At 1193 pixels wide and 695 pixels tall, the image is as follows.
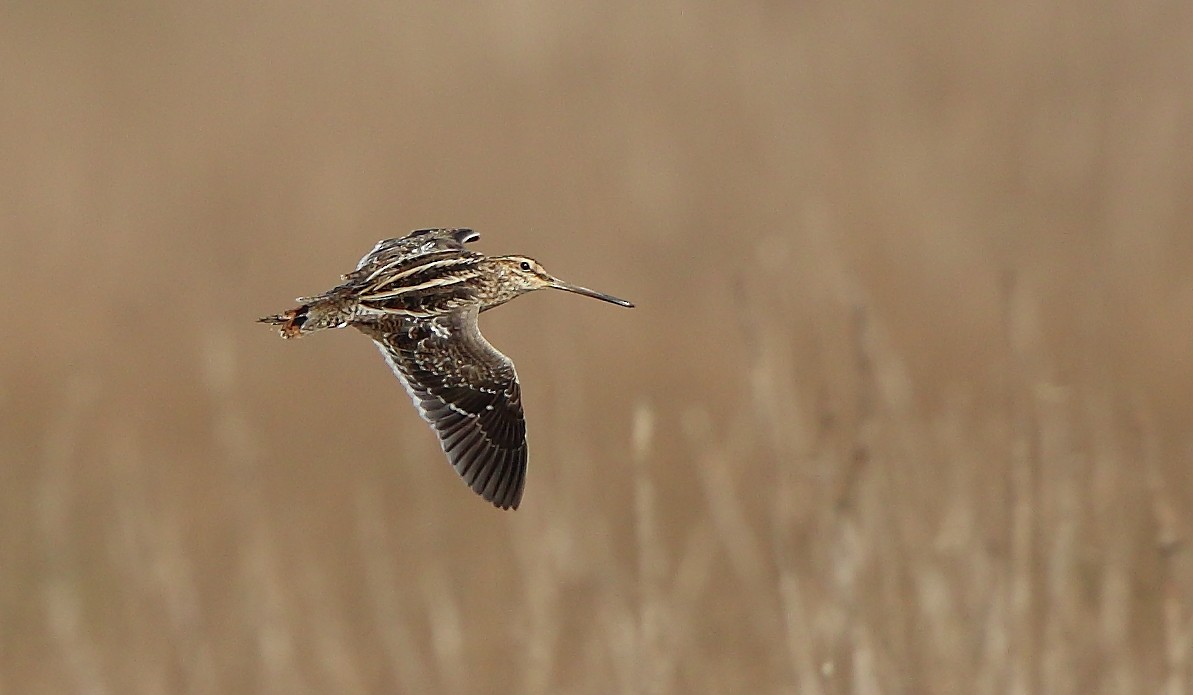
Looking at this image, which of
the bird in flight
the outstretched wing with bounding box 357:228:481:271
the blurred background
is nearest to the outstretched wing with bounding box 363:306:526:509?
the bird in flight

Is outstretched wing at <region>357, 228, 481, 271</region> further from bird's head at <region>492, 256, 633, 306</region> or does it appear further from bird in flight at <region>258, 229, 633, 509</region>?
bird's head at <region>492, 256, 633, 306</region>

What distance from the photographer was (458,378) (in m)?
3.05

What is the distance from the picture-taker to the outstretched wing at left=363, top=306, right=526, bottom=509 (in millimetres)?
3025

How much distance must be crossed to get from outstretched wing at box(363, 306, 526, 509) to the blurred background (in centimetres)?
24

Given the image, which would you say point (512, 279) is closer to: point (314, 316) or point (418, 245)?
point (418, 245)

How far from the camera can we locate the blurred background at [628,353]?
3.21 m

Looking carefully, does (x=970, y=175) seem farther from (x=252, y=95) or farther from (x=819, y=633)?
(x=819, y=633)

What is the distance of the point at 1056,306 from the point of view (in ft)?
20.6

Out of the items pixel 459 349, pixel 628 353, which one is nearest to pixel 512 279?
pixel 459 349

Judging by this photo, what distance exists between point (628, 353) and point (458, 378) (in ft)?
9.87

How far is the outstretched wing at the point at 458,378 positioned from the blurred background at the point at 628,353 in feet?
0.80

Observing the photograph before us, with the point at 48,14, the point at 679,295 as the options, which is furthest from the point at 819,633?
the point at 48,14

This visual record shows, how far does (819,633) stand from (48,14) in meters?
6.16

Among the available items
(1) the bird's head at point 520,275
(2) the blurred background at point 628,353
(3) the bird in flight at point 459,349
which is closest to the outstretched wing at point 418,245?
(3) the bird in flight at point 459,349
